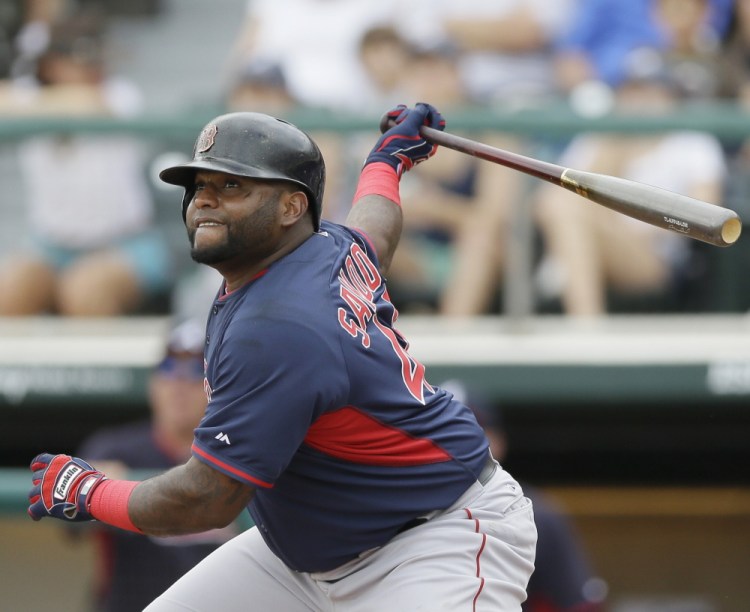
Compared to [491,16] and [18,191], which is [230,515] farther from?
[491,16]

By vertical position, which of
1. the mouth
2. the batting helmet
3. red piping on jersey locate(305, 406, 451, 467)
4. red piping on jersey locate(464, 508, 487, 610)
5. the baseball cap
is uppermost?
the batting helmet

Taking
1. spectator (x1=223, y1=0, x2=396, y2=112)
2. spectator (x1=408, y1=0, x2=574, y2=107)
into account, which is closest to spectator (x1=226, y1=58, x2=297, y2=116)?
spectator (x1=223, y1=0, x2=396, y2=112)

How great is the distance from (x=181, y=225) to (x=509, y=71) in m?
1.93

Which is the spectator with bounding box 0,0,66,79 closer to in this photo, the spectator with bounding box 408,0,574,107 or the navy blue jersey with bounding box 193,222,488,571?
the spectator with bounding box 408,0,574,107

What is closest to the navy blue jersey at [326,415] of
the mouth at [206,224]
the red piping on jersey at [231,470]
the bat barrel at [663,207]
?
the red piping on jersey at [231,470]

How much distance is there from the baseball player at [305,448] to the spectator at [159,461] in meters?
1.28

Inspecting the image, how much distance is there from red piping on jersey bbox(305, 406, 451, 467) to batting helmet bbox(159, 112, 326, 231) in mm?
467

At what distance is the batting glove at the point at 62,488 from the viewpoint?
280 cm

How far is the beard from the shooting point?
2789 millimetres

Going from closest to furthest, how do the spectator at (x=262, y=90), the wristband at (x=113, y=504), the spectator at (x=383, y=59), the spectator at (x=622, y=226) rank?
the wristband at (x=113, y=504)
the spectator at (x=622, y=226)
the spectator at (x=262, y=90)
the spectator at (x=383, y=59)

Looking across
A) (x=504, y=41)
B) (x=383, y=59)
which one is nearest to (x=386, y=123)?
(x=383, y=59)

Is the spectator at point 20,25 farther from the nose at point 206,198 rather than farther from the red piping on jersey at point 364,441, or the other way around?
the red piping on jersey at point 364,441

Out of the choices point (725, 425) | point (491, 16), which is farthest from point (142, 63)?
point (725, 425)

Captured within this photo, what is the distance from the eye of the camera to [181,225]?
17.8 feet
